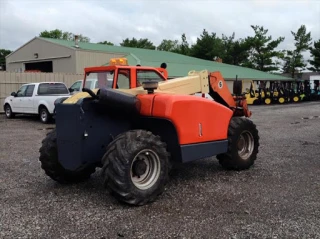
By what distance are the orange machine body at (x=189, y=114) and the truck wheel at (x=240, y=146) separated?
0.41 meters

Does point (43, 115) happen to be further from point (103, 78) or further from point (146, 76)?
point (103, 78)

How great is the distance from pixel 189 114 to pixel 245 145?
1997 millimetres

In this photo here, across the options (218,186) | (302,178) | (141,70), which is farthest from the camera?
(141,70)

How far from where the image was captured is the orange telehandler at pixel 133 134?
493cm

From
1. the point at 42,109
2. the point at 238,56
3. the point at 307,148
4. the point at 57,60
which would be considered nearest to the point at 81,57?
the point at 57,60

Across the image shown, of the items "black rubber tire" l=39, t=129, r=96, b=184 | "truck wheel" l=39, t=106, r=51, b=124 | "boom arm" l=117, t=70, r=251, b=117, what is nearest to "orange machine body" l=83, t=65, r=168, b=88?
"boom arm" l=117, t=70, r=251, b=117

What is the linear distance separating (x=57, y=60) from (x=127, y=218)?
2919 centimetres

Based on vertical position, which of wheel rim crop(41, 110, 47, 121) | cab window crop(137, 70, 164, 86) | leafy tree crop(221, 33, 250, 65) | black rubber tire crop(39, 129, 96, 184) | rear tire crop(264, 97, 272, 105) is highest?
leafy tree crop(221, 33, 250, 65)

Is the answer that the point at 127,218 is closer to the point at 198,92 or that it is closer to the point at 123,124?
the point at 123,124

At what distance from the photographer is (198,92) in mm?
6730

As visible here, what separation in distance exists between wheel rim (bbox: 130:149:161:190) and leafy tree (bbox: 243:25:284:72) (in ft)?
166

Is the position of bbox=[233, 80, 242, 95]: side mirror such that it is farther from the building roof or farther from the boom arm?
the building roof

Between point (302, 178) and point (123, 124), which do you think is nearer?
point (123, 124)

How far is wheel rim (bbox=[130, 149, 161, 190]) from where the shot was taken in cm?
512
